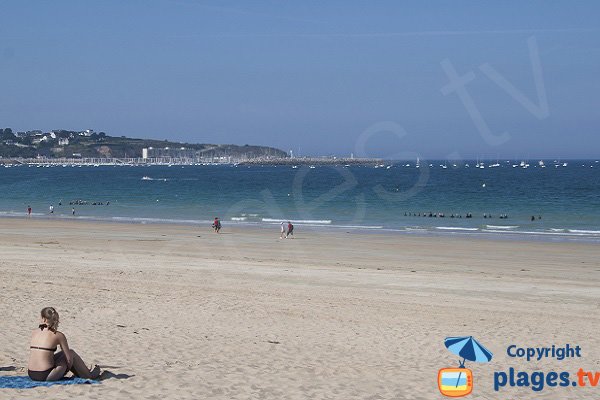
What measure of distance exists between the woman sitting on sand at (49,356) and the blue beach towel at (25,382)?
6cm

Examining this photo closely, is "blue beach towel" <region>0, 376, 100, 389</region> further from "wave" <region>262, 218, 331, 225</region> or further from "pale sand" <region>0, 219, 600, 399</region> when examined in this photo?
"wave" <region>262, 218, 331, 225</region>

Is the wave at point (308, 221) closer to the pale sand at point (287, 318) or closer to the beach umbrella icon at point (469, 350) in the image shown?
the pale sand at point (287, 318)

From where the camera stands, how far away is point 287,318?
43.3 ft

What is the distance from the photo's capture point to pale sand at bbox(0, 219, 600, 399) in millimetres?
9094

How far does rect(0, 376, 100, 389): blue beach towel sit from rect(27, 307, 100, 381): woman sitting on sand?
2.3 inches

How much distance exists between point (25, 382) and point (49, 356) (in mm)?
361

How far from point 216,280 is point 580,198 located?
65822mm

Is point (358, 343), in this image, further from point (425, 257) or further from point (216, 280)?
point (425, 257)

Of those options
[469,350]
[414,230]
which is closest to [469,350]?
[469,350]

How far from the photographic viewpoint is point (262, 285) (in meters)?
17.4

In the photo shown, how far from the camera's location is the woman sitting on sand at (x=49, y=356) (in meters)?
8.63

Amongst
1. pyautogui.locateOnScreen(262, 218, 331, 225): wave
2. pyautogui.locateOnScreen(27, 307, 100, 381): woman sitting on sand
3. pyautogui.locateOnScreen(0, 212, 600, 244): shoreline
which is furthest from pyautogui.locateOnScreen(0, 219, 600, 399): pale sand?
pyautogui.locateOnScreen(262, 218, 331, 225): wave

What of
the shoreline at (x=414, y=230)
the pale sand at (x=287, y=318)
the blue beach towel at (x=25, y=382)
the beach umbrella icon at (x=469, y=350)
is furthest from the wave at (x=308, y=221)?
the blue beach towel at (x=25, y=382)

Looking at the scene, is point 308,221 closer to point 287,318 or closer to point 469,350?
point 287,318
